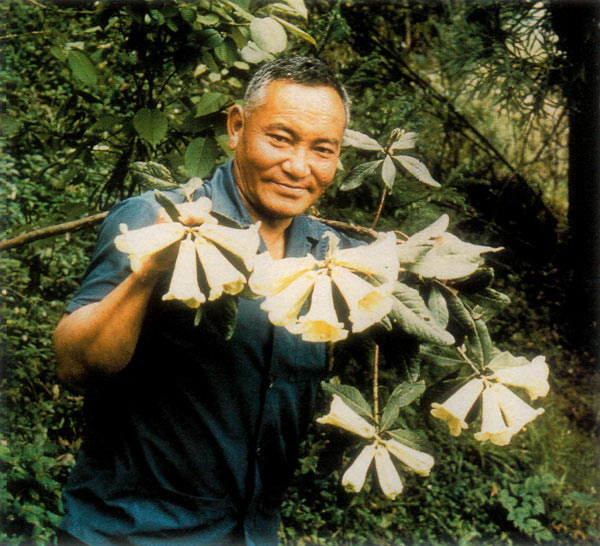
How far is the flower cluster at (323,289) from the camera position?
0.72 meters

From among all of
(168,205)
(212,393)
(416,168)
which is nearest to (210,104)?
(416,168)

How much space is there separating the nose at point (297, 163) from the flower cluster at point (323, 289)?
39 centimetres

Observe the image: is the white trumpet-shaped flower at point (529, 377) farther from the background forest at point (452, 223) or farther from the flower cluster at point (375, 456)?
the background forest at point (452, 223)

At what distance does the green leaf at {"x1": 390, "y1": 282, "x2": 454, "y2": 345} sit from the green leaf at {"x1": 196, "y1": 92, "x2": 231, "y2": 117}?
78 centimetres

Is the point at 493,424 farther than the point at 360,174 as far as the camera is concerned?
No

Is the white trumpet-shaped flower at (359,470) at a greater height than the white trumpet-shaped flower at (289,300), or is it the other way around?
the white trumpet-shaped flower at (289,300)

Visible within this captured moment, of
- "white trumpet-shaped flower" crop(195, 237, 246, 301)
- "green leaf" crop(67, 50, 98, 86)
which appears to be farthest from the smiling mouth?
"green leaf" crop(67, 50, 98, 86)

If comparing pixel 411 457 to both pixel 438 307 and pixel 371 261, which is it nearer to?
pixel 438 307

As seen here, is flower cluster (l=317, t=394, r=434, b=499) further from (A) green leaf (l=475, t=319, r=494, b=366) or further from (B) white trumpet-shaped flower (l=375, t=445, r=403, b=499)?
(A) green leaf (l=475, t=319, r=494, b=366)

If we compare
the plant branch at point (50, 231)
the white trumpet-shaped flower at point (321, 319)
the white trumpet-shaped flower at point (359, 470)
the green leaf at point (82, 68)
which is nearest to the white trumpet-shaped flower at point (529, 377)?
the white trumpet-shaped flower at point (359, 470)

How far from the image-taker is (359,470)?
0.93 metres

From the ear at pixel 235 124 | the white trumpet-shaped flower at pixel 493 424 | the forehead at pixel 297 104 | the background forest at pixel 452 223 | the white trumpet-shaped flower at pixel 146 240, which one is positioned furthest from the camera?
the background forest at pixel 452 223

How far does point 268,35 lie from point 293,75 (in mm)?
107

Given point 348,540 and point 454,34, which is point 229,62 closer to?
point 454,34
